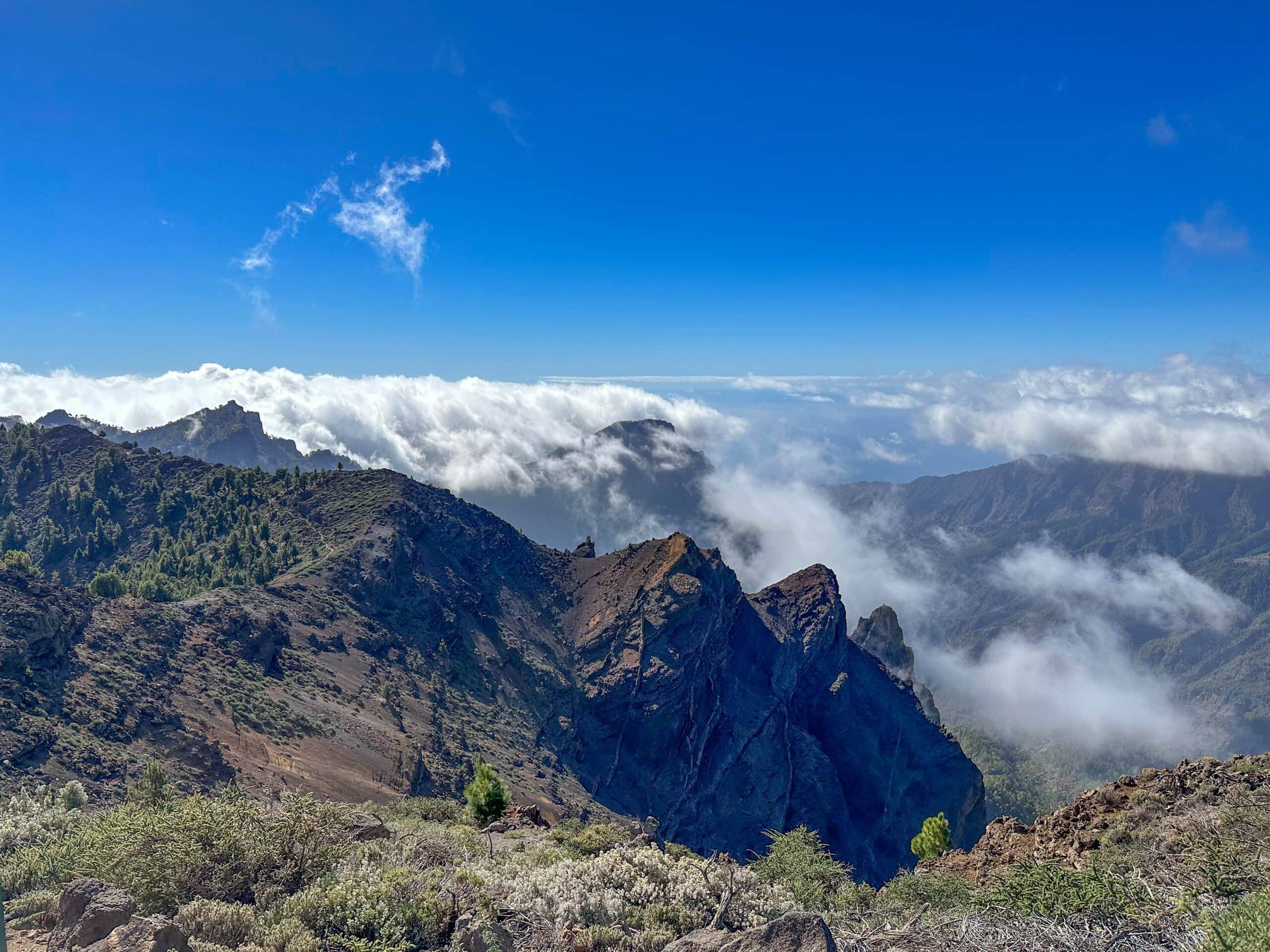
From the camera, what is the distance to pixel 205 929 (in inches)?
404

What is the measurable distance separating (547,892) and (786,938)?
5.02 meters

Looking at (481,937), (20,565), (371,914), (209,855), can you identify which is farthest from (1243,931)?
(20,565)

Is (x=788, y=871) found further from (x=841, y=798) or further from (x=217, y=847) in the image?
(x=841, y=798)

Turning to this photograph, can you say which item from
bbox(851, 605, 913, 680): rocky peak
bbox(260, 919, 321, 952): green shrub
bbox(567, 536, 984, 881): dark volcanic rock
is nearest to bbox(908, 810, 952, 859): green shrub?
bbox(567, 536, 984, 881): dark volcanic rock

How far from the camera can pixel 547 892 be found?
40.8 ft

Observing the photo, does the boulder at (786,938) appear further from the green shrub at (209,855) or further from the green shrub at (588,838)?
the green shrub at (588,838)

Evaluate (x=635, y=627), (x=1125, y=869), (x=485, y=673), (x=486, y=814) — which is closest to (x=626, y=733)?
(x=635, y=627)

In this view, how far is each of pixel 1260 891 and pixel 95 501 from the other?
103592 mm

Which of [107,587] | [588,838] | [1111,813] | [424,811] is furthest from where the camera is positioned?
[107,587]

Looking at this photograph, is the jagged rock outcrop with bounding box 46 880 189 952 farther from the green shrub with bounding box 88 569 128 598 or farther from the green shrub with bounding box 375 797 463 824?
the green shrub with bounding box 88 569 128 598

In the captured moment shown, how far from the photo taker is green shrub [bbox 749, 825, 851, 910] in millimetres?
15875

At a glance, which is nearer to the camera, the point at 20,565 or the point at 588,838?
the point at 588,838

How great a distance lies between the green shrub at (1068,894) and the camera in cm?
1232

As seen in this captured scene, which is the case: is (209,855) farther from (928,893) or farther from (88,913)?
(928,893)
